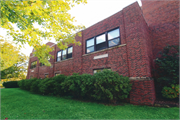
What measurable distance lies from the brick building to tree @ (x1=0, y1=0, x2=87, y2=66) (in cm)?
289

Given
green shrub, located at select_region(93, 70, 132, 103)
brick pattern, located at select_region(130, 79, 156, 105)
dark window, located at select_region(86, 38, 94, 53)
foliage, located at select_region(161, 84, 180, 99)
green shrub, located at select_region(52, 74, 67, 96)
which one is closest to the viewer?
green shrub, located at select_region(93, 70, 132, 103)

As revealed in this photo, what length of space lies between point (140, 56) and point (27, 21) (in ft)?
22.2

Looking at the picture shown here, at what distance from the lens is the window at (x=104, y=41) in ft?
26.9

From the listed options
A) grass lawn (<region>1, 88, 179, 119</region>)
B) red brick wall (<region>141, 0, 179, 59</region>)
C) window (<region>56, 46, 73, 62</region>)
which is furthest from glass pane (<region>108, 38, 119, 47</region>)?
window (<region>56, 46, 73, 62</region>)

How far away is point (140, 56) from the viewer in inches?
250

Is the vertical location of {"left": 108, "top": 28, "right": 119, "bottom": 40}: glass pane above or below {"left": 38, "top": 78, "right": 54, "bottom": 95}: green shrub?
above

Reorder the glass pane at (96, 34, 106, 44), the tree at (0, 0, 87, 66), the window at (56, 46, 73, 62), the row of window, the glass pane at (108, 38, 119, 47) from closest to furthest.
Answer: the tree at (0, 0, 87, 66) → the glass pane at (108, 38, 119, 47) → the row of window → the glass pane at (96, 34, 106, 44) → the window at (56, 46, 73, 62)

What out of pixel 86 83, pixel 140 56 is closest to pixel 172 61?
pixel 140 56

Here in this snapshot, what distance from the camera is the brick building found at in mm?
6168

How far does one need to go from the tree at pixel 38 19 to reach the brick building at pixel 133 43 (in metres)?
2.89

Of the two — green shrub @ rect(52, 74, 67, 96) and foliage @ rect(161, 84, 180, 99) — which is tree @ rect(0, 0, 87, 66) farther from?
foliage @ rect(161, 84, 180, 99)

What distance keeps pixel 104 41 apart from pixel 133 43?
2.73 meters

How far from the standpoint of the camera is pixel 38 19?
4.61m

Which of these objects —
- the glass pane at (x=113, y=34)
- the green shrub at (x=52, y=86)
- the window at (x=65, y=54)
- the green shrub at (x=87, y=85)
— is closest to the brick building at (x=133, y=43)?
the glass pane at (x=113, y=34)
